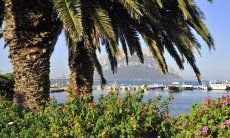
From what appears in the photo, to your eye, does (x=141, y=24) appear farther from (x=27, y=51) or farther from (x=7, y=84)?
(x=7, y=84)

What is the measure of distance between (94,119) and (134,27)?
6979mm

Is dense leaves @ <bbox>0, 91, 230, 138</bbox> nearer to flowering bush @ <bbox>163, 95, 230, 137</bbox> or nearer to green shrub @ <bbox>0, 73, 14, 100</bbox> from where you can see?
flowering bush @ <bbox>163, 95, 230, 137</bbox>

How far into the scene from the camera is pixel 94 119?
8398mm

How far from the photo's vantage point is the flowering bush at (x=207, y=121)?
303 inches

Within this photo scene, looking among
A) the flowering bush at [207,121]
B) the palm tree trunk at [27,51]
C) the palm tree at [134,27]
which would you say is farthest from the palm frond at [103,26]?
the flowering bush at [207,121]

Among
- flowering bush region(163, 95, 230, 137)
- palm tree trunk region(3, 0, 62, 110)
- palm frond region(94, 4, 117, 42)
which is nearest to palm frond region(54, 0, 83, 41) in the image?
palm frond region(94, 4, 117, 42)

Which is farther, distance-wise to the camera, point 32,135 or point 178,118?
point 178,118

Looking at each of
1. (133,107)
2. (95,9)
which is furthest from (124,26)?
(133,107)

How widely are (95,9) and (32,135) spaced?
18.1 ft

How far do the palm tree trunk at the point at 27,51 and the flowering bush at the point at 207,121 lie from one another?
5.67m

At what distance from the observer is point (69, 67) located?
16.2m

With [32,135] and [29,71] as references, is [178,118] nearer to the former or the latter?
[32,135]

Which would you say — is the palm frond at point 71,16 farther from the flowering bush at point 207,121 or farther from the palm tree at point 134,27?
the flowering bush at point 207,121

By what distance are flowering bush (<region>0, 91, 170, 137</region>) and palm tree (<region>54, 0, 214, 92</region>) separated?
2.89 meters
